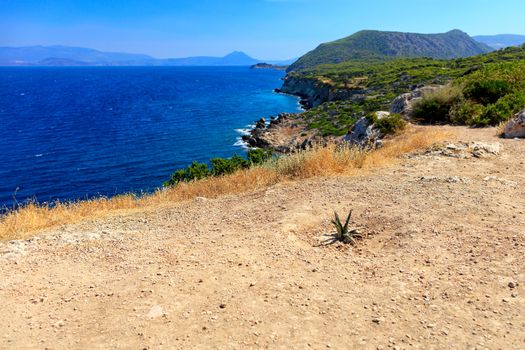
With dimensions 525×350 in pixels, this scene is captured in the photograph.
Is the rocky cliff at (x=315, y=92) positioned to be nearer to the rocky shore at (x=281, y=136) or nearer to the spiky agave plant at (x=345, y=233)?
the rocky shore at (x=281, y=136)

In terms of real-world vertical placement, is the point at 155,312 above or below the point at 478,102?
below

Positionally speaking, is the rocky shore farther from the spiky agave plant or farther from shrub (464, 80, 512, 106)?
the spiky agave plant

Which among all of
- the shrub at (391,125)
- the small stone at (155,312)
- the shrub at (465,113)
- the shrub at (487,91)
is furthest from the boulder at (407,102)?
the small stone at (155,312)

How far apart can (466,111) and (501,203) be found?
1076 centimetres

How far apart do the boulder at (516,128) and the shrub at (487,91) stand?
5099mm

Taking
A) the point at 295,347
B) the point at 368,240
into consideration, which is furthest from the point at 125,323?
the point at 368,240

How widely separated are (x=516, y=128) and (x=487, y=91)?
19.1ft

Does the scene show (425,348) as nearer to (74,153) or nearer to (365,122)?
(365,122)

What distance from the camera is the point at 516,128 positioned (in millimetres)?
13922

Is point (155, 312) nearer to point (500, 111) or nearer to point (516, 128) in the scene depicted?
point (516, 128)

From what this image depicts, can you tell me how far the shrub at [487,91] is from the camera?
61.3 feet

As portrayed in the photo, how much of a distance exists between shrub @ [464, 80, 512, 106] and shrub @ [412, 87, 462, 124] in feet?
3.07

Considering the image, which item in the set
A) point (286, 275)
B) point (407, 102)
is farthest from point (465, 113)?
point (286, 275)

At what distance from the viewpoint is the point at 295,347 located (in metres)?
4.44
